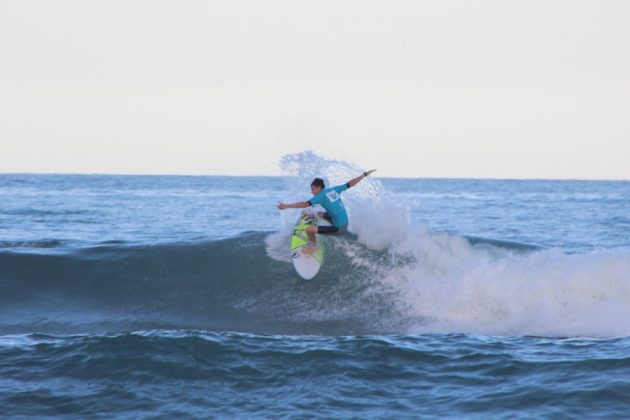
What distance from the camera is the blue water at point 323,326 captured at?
785cm

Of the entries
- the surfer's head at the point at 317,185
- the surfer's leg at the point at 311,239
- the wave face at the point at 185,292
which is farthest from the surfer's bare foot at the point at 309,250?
the surfer's head at the point at 317,185

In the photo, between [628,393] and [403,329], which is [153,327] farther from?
[628,393]

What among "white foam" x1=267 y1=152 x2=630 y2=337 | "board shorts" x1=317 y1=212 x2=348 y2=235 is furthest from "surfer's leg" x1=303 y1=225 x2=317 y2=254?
"white foam" x1=267 y1=152 x2=630 y2=337

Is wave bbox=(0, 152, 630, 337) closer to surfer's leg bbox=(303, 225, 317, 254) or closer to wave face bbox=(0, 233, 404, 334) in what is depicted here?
wave face bbox=(0, 233, 404, 334)

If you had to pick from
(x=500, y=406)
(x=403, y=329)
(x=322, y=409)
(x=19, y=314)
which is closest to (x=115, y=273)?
(x=19, y=314)

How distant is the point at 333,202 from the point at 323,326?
216cm

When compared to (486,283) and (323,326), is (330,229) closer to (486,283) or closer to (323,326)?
(323,326)

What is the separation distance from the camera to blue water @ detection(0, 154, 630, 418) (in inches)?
309

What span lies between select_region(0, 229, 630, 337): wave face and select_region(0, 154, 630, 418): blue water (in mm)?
35

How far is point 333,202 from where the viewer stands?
1262 centimetres

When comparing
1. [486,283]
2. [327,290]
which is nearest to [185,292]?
[327,290]

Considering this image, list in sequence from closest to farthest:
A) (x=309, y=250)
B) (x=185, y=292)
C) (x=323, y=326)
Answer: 1. (x=323, y=326)
2. (x=185, y=292)
3. (x=309, y=250)

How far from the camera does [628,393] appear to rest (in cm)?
772

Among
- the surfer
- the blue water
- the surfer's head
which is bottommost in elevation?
the blue water
